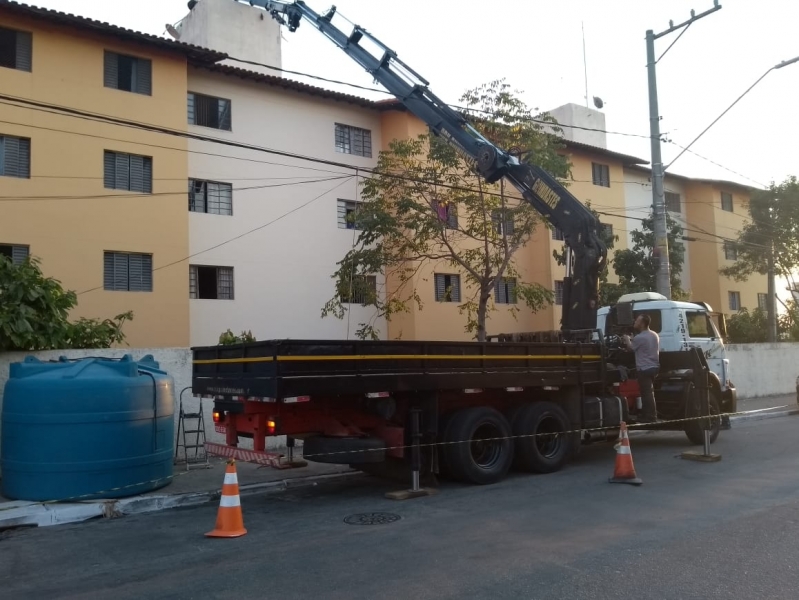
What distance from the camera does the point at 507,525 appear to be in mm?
7184

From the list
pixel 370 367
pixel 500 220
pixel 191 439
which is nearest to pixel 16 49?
pixel 191 439

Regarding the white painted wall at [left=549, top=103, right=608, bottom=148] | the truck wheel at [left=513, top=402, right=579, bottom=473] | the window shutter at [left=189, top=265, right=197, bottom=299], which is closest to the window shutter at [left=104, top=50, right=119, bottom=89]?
the window shutter at [left=189, top=265, right=197, bottom=299]

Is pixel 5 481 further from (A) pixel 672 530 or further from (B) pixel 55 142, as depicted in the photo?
(B) pixel 55 142

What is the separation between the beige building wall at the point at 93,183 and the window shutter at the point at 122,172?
0.25m

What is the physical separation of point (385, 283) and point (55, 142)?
10.1m

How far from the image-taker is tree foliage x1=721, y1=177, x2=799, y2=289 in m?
30.4

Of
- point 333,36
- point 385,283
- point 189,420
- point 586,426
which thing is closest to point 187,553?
point 189,420

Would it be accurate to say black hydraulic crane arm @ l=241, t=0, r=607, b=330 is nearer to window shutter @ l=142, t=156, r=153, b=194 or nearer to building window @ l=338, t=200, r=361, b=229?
window shutter @ l=142, t=156, r=153, b=194

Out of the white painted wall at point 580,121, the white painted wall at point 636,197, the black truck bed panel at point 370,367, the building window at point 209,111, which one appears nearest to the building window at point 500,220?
the building window at point 209,111

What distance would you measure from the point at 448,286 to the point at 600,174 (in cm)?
998

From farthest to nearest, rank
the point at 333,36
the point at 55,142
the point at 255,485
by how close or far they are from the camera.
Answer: the point at 55,142 → the point at 333,36 → the point at 255,485

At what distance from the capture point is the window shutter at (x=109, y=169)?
18.1 meters

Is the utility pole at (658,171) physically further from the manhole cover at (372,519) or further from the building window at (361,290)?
the manhole cover at (372,519)

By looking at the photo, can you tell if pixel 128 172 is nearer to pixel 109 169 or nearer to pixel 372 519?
pixel 109 169
